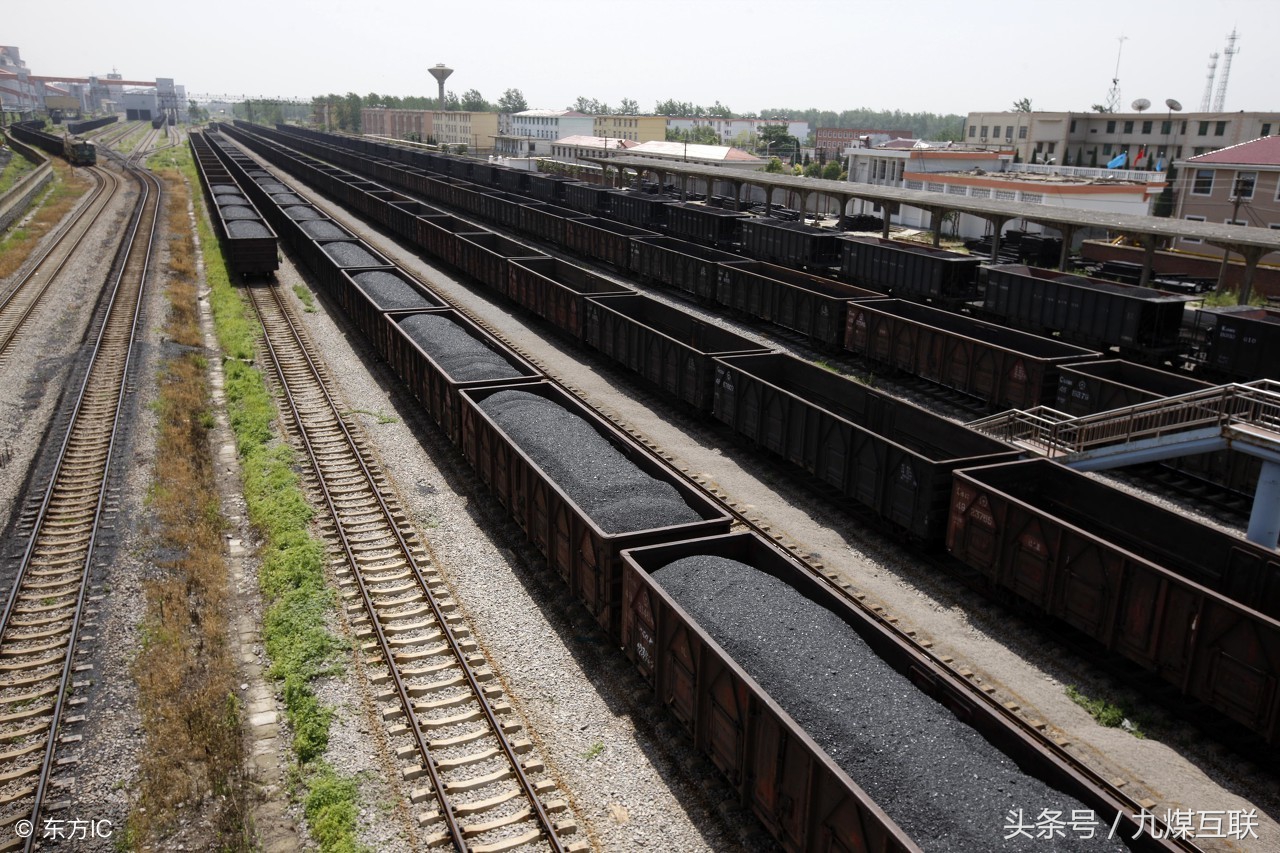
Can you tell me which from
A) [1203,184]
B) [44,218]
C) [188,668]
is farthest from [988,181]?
[188,668]

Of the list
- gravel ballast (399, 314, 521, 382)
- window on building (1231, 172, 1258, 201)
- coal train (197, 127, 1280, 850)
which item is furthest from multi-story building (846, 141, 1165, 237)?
gravel ballast (399, 314, 521, 382)

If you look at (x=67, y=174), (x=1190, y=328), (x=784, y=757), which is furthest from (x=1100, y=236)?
(x=67, y=174)

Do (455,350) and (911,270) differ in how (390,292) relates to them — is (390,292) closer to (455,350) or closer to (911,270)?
(455,350)

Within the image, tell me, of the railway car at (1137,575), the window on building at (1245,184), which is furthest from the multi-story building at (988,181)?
the railway car at (1137,575)

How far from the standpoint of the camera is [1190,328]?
2938cm

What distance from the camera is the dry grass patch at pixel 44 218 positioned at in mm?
Answer: 41681

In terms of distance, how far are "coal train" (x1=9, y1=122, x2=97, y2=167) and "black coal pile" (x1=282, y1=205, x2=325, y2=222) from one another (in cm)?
5886

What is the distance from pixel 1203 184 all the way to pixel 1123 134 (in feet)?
149

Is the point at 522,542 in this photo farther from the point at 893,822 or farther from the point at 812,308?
the point at 812,308

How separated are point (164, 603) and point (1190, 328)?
1192 inches

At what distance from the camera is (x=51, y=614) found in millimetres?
13500

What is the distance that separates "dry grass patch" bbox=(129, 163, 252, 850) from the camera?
9734 millimetres

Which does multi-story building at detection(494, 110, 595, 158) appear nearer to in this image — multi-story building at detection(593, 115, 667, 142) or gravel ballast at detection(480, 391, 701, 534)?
multi-story building at detection(593, 115, 667, 142)

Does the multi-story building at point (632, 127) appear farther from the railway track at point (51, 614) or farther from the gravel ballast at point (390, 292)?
the railway track at point (51, 614)
